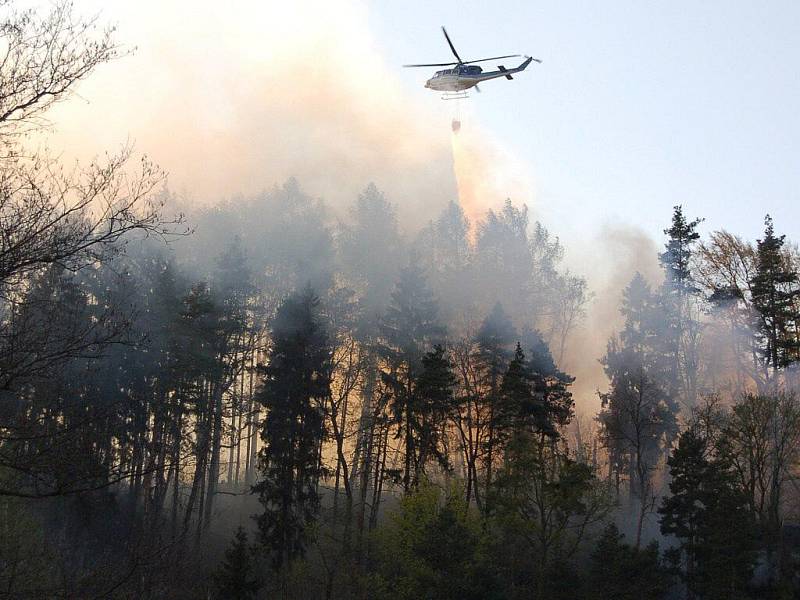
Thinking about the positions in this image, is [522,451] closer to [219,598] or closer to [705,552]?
[705,552]

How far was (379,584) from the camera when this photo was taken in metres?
27.4

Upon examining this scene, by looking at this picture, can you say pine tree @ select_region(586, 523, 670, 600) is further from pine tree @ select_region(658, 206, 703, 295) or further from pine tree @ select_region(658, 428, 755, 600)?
pine tree @ select_region(658, 206, 703, 295)

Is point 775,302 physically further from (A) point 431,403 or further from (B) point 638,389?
(A) point 431,403

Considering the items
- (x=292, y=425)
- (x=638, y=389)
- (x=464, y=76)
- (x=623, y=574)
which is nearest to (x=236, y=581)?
(x=292, y=425)

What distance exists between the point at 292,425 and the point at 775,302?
2478 centimetres

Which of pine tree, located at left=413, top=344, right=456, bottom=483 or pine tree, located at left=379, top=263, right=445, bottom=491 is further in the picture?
pine tree, located at left=379, top=263, right=445, bottom=491

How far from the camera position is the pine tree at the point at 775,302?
36781 mm

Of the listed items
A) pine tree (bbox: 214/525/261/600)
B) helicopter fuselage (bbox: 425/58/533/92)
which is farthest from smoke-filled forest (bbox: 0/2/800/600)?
helicopter fuselage (bbox: 425/58/533/92)

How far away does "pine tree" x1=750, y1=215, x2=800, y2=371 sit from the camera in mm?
36781

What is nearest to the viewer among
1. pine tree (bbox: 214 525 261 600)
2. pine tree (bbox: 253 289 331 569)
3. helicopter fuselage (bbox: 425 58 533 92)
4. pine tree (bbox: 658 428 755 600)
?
pine tree (bbox: 214 525 261 600)

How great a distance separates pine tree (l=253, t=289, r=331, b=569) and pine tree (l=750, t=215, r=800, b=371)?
22.0m

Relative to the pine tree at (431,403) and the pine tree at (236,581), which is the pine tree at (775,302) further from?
the pine tree at (236,581)

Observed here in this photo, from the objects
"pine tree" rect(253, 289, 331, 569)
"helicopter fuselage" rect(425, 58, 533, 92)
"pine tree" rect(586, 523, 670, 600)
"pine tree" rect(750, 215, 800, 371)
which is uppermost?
"helicopter fuselage" rect(425, 58, 533, 92)

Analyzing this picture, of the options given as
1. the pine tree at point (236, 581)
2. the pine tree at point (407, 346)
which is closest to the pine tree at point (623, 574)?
the pine tree at point (407, 346)
